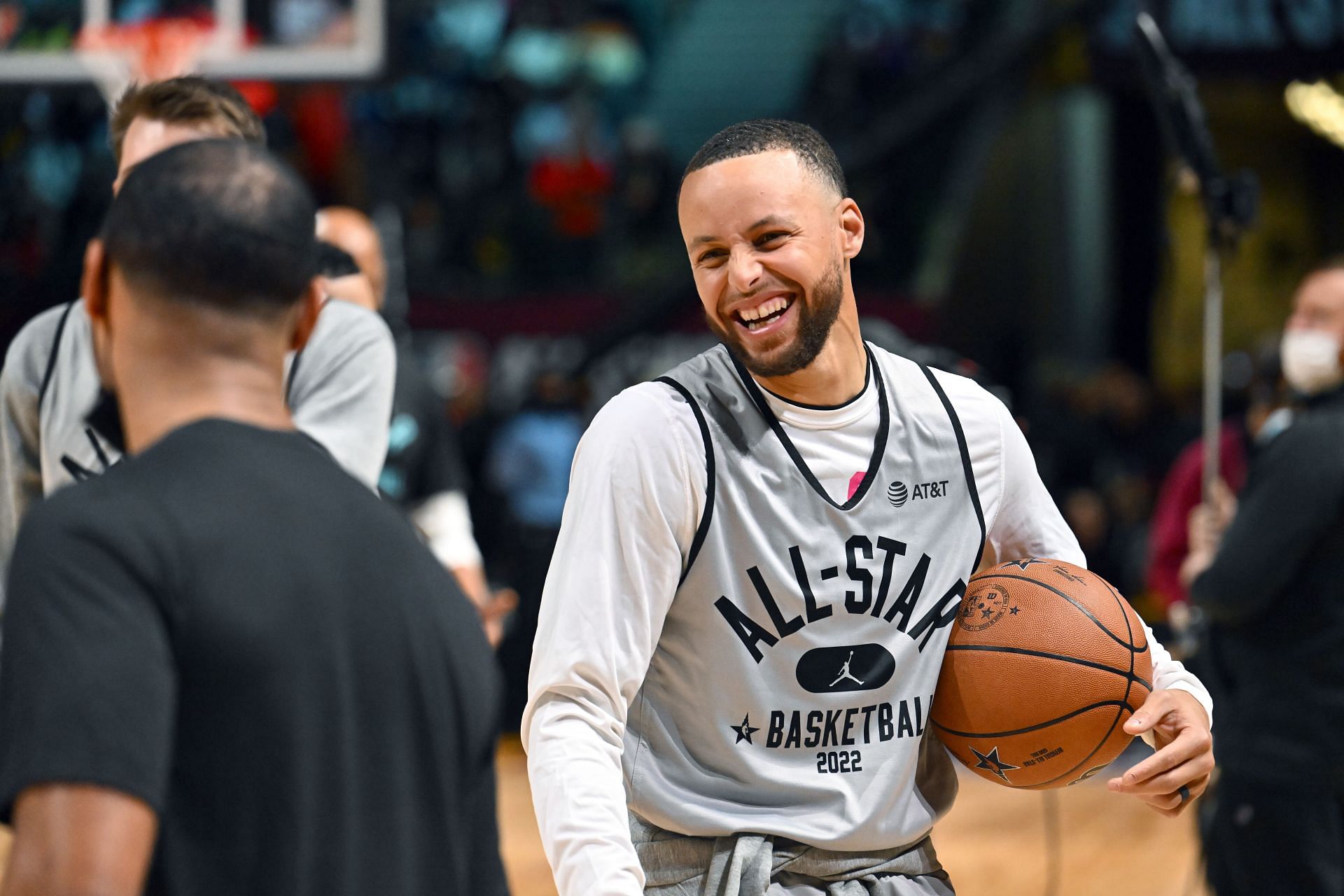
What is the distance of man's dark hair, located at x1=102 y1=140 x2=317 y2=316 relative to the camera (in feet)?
4.88

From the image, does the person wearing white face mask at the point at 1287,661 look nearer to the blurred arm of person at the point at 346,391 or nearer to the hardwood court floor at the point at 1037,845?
the hardwood court floor at the point at 1037,845

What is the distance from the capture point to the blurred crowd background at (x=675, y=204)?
11.0 metres

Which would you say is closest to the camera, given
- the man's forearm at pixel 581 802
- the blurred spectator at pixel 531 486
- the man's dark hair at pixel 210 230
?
the man's dark hair at pixel 210 230

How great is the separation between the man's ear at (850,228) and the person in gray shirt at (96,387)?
0.84 m

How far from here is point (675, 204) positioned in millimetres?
13281

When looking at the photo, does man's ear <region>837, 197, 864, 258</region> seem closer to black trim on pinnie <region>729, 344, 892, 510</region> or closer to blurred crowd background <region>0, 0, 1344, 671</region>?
black trim on pinnie <region>729, 344, 892, 510</region>

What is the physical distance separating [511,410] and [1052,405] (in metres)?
3.86

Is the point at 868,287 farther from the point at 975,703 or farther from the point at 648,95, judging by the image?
the point at 975,703

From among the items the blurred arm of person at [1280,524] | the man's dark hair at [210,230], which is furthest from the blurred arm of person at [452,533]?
the man's dark hair at [210,230]

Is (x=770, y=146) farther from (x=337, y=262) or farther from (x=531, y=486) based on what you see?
(x=531, y=486)

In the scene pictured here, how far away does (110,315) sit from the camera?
1.54 meters

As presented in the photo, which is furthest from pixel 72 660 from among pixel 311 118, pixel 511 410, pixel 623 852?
pixel 311 118

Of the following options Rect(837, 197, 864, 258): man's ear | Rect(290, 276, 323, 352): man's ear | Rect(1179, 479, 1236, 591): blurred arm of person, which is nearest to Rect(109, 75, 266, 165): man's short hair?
Rect(837, 197, 864, 258): man's ear

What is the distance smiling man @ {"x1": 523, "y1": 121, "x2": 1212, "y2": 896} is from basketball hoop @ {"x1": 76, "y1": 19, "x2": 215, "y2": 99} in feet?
16.2
